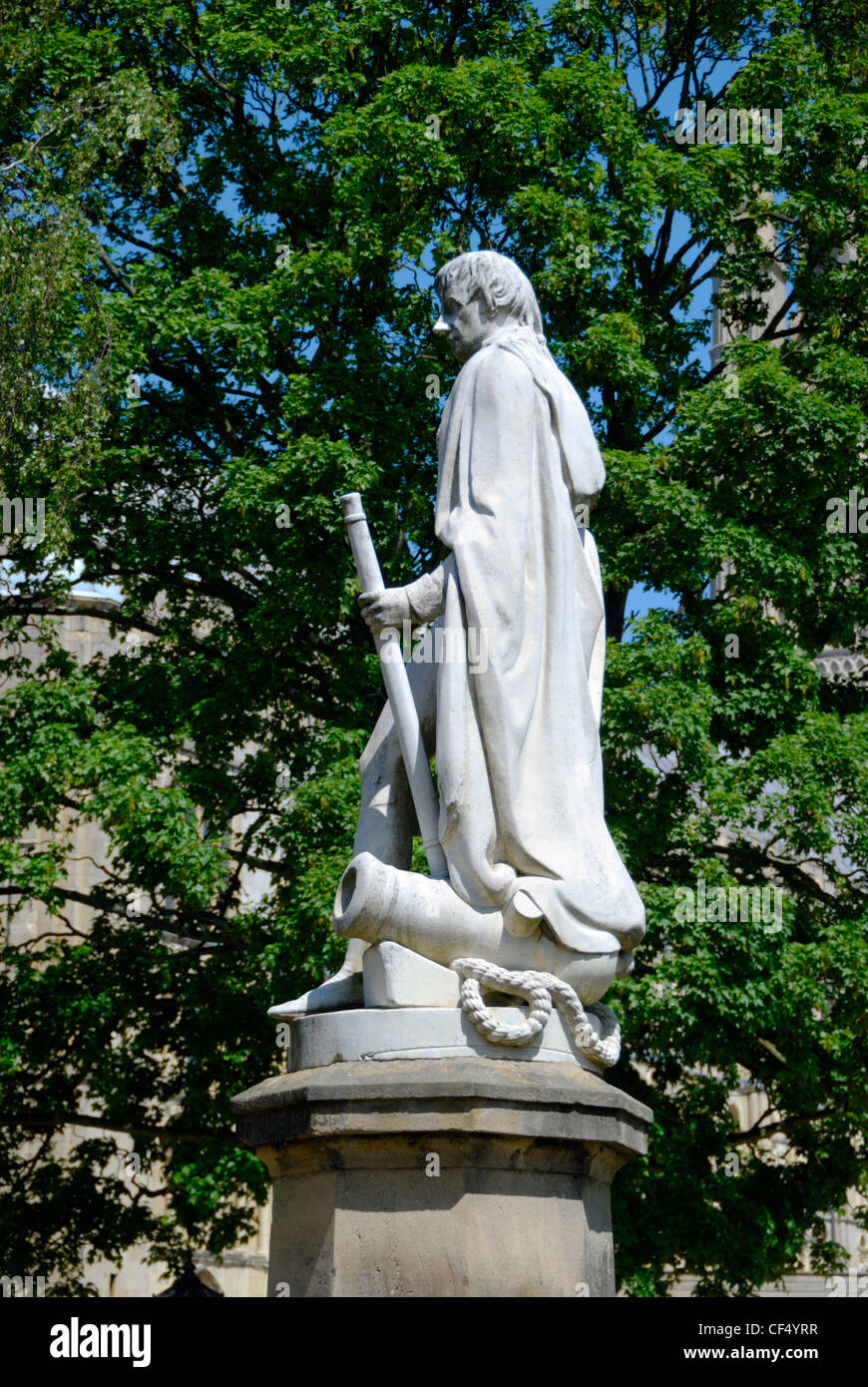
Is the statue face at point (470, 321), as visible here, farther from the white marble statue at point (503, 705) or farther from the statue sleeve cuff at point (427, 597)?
the statue sleeve cuff at point (427, 597)

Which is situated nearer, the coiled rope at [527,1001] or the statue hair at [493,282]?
the coiled rope at [527,1001]

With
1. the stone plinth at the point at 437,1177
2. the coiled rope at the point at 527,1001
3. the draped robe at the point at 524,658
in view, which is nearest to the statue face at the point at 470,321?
the draped robe at the point at 524,658

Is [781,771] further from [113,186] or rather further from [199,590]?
[113,186]

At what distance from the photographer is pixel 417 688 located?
20.5 feet

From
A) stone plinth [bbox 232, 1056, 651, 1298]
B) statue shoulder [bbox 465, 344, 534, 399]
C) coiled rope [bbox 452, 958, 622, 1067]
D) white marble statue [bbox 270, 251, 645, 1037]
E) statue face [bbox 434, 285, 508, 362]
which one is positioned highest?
statue face [bbox 434, 285, 508, 362]

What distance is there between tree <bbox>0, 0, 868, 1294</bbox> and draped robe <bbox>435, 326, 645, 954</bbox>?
6.66 metres

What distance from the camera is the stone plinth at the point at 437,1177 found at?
17.2 ft

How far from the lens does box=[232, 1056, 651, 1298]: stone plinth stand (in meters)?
5.23

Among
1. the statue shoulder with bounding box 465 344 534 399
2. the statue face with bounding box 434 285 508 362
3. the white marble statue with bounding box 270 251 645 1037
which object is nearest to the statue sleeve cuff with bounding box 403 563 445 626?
the white marble statue with bounding box 270 251 645 1037

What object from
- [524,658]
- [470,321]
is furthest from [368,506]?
[524,658]

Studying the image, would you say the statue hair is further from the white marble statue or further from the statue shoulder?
the statue shoulder

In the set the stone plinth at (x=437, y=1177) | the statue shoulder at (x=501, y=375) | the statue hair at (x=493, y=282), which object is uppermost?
the statue hair at (x=493, y=282)

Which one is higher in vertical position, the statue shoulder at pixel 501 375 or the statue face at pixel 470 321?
the statue face at pixel 470 321
